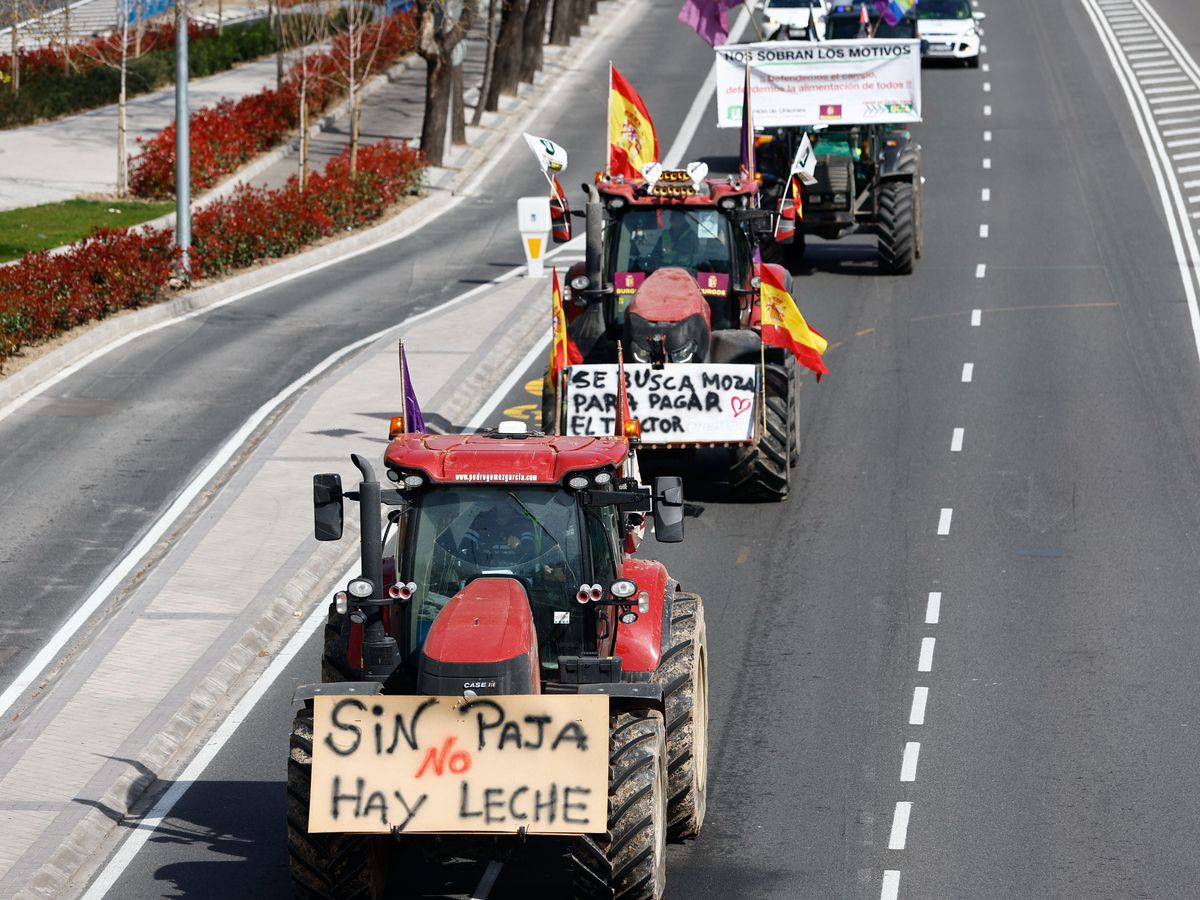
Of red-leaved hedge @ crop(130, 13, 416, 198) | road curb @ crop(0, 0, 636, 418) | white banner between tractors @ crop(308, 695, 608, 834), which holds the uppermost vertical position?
white banner between tractors @ crop(308, 695, 608, 834)

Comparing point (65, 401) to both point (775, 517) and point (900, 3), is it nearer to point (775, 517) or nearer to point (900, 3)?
point (775, 517)

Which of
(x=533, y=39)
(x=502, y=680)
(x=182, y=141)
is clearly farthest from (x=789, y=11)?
(x=502, y=680)

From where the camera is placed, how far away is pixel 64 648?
16266 mm

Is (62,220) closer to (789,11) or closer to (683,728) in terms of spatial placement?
(789,11)

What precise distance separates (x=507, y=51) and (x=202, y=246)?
63.1 feet

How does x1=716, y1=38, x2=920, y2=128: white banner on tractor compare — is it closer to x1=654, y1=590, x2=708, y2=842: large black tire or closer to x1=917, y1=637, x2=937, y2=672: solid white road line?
x1=917, y1=637, x2=937, y2=672: solid white road line

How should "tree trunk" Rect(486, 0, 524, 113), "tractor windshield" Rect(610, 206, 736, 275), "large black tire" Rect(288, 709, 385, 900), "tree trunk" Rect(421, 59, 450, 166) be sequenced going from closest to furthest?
"large black tire" Rect(288, 709, 385, 900)
"tractor windshield" Rect(610, 206, 736, 275)
"tree trunk" Rect(421, 59, 450, 166)
"tree trunk" Rect(486, 0, 524, 113)

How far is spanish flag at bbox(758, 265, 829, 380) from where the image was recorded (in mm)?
20969

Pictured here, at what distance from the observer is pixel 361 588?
1100 cm

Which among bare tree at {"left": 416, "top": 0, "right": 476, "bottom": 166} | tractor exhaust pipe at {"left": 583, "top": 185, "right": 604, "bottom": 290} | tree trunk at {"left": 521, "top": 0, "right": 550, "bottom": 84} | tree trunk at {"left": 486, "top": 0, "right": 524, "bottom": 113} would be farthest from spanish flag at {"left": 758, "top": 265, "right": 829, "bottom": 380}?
tree trunk at {"left": 521, "top": 0, "right": 550, "bottom": 84}

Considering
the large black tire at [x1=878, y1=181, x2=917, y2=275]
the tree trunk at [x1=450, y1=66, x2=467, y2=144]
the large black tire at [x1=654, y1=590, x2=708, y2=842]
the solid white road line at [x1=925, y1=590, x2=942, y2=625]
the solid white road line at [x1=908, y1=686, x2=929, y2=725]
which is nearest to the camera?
the large black tire at [x1=654, y1=590, x2=708, y2=842]

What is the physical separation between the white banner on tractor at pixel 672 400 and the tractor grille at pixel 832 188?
12015mm

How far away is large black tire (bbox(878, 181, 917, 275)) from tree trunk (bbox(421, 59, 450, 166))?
46.0ft

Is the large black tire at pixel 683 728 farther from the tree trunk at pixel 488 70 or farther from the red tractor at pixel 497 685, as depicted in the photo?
the tree trunk at pixel 488 70
